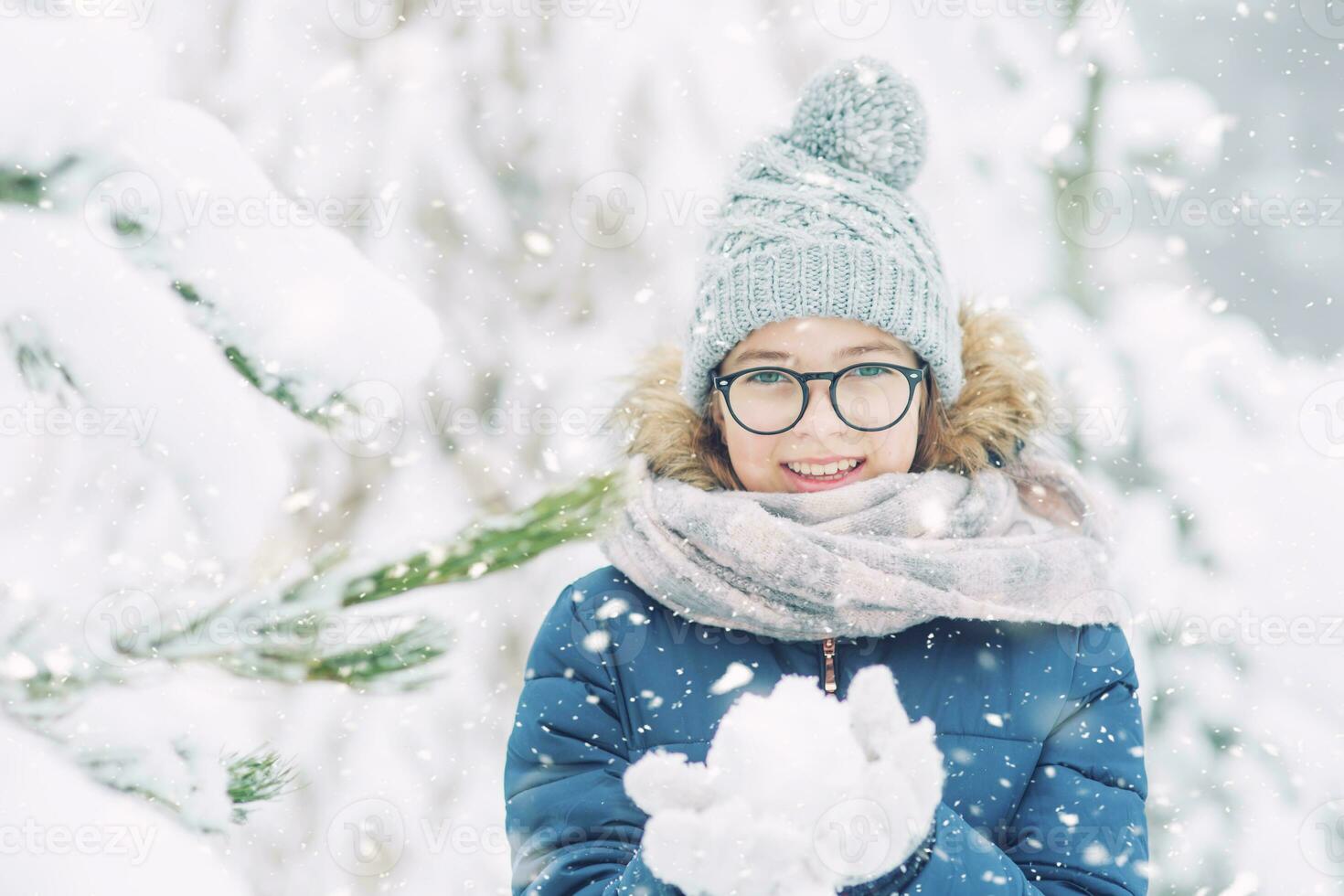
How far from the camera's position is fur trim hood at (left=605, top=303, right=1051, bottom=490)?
1921mm

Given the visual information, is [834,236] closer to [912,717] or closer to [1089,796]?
[912,717]

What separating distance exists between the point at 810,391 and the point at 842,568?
0.96 feet

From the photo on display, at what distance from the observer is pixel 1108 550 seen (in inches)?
73.4

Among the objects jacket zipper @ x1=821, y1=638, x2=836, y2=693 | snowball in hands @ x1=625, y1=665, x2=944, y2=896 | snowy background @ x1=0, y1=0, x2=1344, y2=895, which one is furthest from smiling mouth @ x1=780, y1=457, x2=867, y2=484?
snowy background @ x1=0, y1=0, x2=1344, y2=895

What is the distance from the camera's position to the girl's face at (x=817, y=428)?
1.75 m

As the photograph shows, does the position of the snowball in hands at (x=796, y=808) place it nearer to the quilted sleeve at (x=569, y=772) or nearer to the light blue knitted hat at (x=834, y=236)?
the quilted sleeve at (x=569, y=772)

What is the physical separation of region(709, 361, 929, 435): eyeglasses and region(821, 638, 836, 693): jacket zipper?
0.35 meters

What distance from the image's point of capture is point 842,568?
1.64 meters

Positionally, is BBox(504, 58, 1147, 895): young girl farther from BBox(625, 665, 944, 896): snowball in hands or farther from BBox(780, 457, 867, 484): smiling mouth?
BBox(625, 665, 944, 896): snowball in hands

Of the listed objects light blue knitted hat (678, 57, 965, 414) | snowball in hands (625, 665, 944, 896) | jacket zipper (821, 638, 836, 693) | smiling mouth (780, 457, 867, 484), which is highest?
Result: light blue knitted hat (678, 57, 965, 414)

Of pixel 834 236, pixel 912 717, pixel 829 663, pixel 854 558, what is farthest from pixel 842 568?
pixel 834 236

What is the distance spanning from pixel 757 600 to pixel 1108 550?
653 mm

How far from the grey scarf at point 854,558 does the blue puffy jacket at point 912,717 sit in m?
0.07

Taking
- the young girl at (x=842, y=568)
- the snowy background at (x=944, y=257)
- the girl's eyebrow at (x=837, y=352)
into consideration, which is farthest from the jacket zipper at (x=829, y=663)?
the snowy background at (x=944, y=257)
